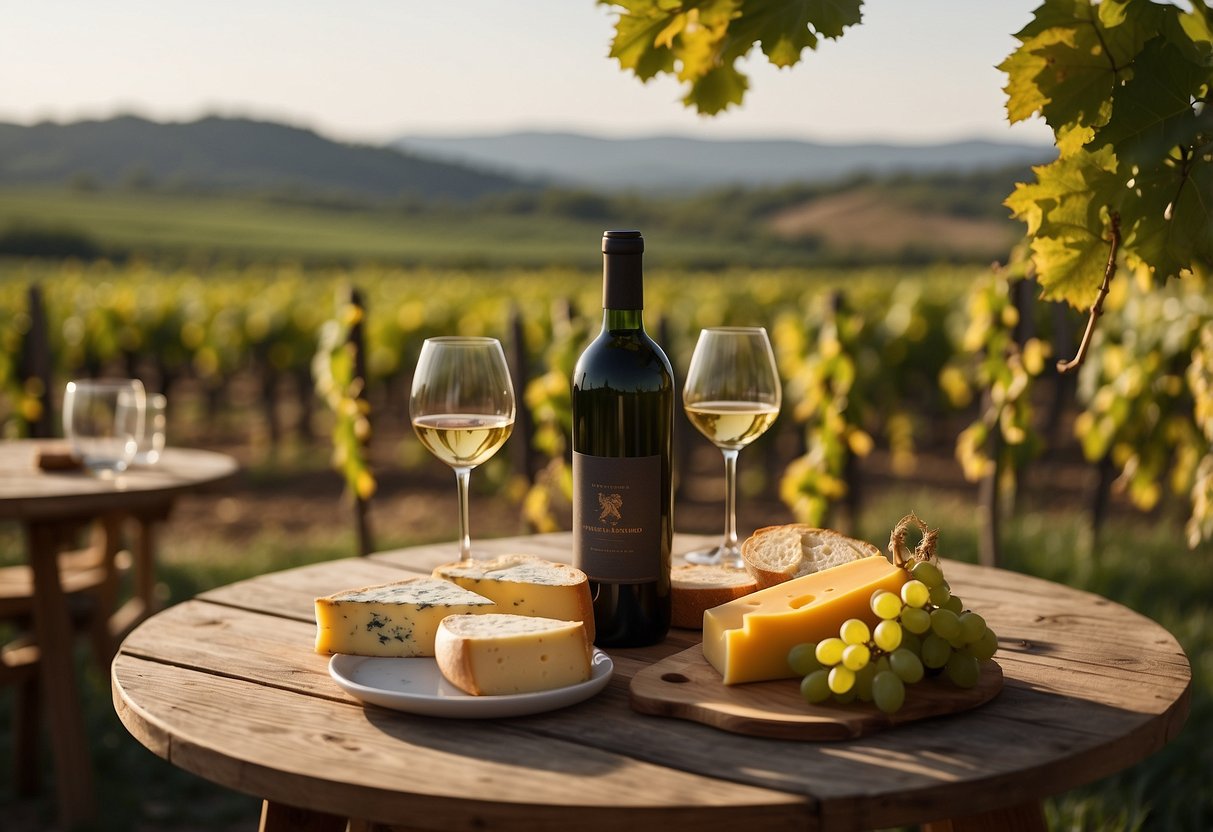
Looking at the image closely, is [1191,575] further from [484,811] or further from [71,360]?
[71,360]

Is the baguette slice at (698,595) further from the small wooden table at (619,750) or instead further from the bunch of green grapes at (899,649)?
the bunch of green grapes at (899,649)

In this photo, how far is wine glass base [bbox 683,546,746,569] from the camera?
2.17 metres

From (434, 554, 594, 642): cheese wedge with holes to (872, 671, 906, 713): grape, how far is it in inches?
15.9

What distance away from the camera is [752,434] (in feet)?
7.04

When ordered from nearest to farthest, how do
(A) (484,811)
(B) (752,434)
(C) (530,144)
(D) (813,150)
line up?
(A) (484,811), (B) (752,434), (D) (813,150), (C) (530,144)

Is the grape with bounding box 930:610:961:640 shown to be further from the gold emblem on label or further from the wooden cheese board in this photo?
the gold emblem on label

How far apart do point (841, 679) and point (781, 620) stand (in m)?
0.14

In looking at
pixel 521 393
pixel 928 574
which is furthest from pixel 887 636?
pixel 521 393

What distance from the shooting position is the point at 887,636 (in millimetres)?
1492

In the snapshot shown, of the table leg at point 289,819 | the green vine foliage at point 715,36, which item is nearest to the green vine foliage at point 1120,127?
the green vine foliage at point 715,36

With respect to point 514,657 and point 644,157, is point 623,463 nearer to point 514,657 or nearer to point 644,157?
point 514,657

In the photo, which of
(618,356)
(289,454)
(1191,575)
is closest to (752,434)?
(618,356)

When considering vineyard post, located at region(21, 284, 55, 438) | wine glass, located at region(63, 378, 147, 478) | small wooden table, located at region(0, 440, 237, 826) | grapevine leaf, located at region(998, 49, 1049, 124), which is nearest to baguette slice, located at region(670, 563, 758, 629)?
grapevine leaf, located at region(998, 49, 1049, 124)

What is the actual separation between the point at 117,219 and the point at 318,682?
171 ft
